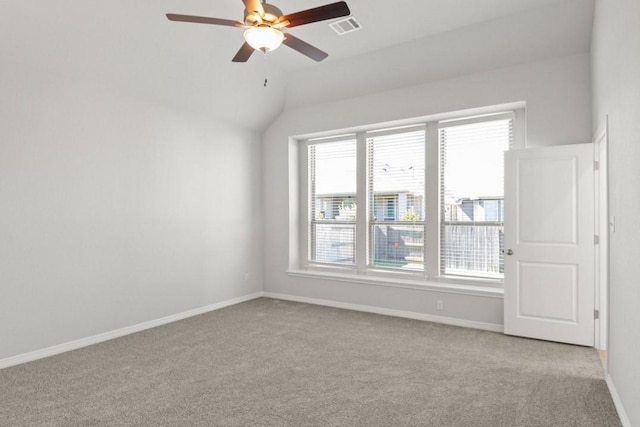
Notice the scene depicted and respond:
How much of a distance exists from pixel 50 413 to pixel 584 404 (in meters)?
3.68

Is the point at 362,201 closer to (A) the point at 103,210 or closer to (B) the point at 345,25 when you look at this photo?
(B) the point at 345,25

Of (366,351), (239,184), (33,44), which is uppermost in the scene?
(33,44)

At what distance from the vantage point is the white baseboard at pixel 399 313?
4.52 metres

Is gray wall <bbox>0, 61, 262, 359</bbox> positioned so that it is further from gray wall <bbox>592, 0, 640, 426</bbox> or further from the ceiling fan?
gray wall <bbox>592, 0, 640, 426</bbox>

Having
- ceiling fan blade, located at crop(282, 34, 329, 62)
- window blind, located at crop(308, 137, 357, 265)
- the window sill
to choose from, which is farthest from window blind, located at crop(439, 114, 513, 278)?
ceiling fan blade, located at crop(282, 34, 329, 62)

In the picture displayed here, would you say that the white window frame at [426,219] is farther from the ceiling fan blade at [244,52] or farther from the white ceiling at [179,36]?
the ceiling fan blade at [244,52]

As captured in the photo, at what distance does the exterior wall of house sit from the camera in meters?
4.12

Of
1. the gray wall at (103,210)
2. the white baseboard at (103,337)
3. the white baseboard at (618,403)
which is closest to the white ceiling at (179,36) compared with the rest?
the gray wall at (103,210)

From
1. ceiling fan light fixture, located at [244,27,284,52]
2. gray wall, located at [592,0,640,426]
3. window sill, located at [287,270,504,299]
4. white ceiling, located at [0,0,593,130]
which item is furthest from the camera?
window sill, located at [287,270,504,299]

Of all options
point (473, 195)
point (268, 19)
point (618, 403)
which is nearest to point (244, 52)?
point (268, 19)

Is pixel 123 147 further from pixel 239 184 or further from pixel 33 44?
pixel 239 184

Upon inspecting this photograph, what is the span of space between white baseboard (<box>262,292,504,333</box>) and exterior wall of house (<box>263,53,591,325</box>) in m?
0.05

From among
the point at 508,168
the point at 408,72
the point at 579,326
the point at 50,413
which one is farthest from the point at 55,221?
the point at 579,326

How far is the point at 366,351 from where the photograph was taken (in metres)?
3.81
